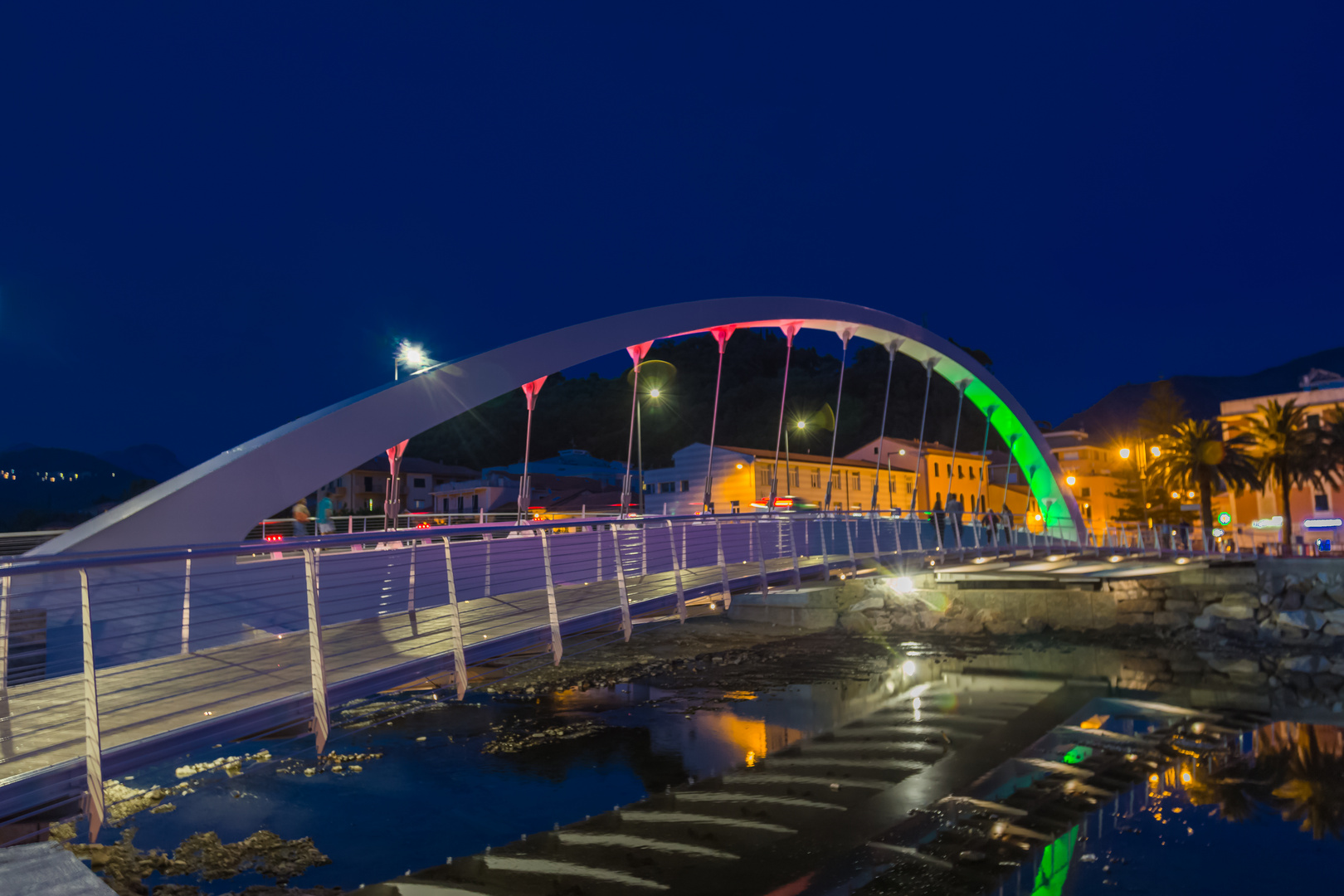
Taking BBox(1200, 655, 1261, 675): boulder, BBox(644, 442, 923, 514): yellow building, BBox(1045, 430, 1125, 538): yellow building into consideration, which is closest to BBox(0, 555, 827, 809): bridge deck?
BBox(1200, 655, 1261, 675): boulder

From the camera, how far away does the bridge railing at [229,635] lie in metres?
4.63

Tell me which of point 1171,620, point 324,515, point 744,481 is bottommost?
point 1171,620

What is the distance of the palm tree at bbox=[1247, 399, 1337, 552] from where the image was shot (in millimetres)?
34375

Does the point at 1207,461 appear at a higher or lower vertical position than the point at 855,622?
higher

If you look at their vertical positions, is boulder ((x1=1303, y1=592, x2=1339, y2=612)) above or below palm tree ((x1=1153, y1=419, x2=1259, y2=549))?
below

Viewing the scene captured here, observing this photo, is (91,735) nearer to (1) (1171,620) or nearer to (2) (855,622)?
(2) (855,622)

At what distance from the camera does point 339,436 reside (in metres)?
9.62

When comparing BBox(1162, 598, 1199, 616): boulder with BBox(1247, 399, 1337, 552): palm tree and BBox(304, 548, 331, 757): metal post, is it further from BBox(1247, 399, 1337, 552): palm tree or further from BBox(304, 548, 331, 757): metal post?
BBox(304, 548, 331, 757): metal post

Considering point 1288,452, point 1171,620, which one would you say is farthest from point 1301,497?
point 1171,620

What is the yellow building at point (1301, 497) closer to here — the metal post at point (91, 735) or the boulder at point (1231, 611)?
the boulder at point (1231, 611)

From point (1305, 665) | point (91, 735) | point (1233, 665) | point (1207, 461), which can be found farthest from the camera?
point (1207, 461)

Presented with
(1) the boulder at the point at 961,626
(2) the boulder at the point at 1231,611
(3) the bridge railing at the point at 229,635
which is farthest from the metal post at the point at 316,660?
(2) the boulder at the point at 1231,611

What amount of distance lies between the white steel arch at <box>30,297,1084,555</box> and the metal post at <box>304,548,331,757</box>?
171 cm

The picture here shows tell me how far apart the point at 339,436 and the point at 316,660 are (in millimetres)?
4539
